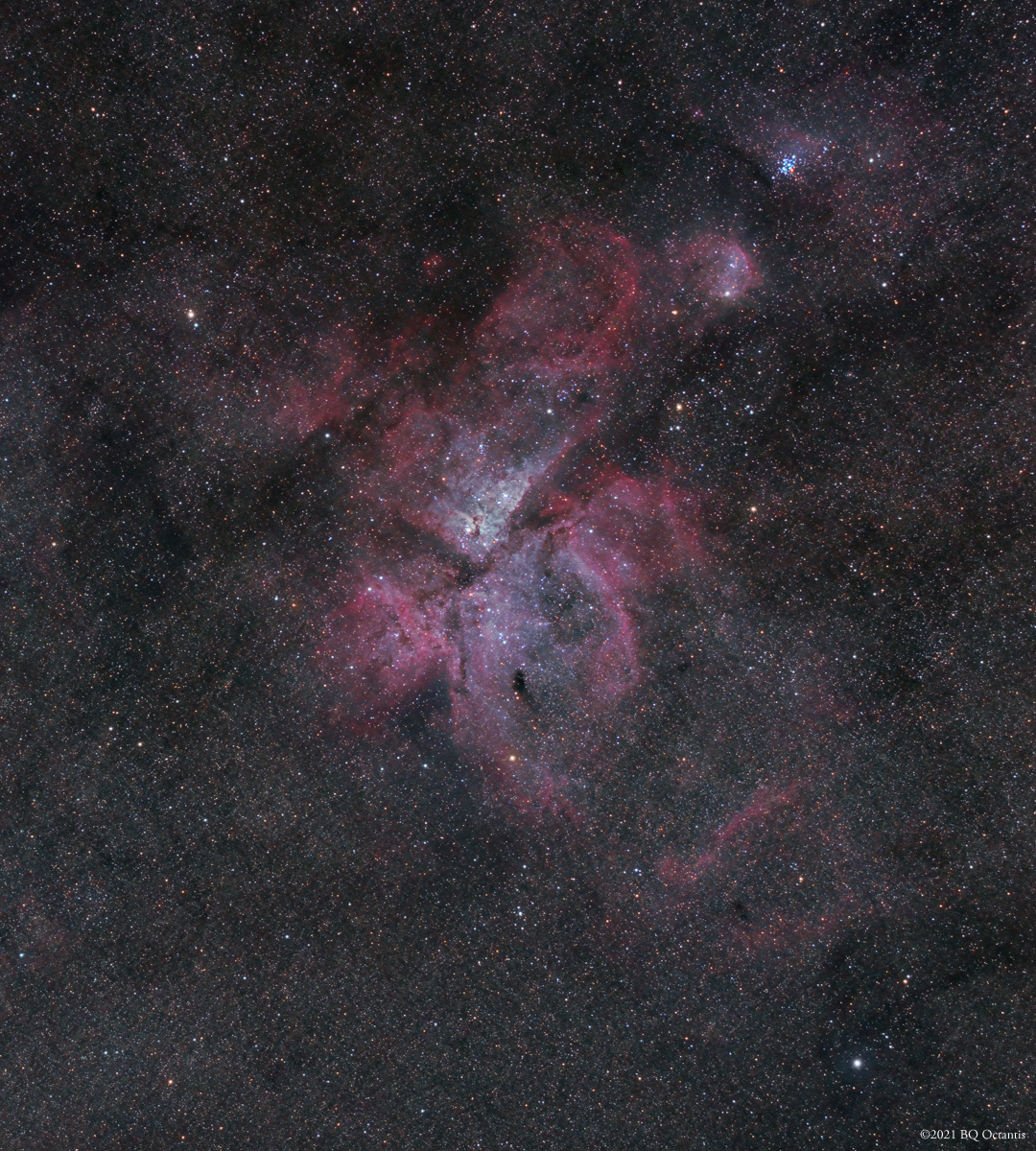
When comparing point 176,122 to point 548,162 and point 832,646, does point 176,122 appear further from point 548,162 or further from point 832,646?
point 832,646

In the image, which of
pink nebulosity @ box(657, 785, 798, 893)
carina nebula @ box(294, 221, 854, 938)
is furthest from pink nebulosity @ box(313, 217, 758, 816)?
pink nebulosity @ box(657, 785, 798, 893)

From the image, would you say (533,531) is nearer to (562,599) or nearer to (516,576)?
(516,576)

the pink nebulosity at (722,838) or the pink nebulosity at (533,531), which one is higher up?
the pink nebulosity at (533,531)

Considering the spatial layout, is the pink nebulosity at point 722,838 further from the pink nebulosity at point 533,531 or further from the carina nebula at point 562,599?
the pink nebulosity at point 533,531

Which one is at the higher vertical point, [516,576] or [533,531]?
[533,531]

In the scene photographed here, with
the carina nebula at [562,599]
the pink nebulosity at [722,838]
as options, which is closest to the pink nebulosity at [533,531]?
the carina nebula at [562,599]

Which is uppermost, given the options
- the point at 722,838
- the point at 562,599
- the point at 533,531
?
the point at 533,531

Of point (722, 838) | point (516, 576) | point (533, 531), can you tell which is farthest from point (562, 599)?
point (722, 838)

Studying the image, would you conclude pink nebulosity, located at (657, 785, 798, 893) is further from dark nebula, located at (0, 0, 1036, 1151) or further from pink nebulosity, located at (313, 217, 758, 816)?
pink nebulosity, located at (313, 217, 758, 816)
